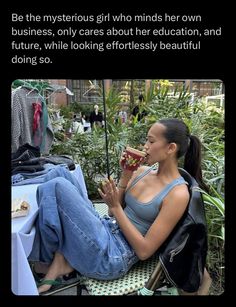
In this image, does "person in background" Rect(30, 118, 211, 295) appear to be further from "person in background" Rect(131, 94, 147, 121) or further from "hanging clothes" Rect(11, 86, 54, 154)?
"person in background" Rect(131, 94, 147, 121)

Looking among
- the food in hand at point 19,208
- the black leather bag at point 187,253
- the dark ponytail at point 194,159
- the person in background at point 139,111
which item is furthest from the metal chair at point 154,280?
the person in background at point 139,111

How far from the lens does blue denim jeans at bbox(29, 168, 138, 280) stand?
1167 millimetres

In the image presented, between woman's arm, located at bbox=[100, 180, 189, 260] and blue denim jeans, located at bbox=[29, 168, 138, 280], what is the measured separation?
9 centimetres

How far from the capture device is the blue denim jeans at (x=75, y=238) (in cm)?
117

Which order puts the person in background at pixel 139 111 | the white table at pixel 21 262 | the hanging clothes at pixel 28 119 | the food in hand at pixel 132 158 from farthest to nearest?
1. the person in background at pixel 139 111
2. the hanging clothes at pixel 28 119
3. the food in hand at pixel 132 158
4. the white table at pixel 21 262

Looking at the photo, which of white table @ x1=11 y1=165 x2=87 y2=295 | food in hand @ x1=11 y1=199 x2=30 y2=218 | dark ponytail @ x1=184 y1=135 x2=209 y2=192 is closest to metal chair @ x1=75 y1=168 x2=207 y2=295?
dark ponytail @ x1=184 y1=135 x2=209 y2=192

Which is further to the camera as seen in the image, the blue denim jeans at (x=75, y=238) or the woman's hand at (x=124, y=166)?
the woman's hand at (x=124, y=166)

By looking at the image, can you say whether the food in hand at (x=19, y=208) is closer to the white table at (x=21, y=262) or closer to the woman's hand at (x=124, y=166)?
the white table at (x=21, y=262)

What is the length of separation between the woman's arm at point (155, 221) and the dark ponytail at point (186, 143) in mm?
187

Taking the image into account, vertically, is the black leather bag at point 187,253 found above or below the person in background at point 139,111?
below

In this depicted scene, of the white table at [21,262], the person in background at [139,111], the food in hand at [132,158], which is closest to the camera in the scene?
the white table at [21,262]

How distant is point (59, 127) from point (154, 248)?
8.38ft

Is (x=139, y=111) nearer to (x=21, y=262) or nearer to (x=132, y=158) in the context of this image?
(x=132, y=158)

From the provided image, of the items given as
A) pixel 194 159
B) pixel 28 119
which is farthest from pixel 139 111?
pixel 194 159
